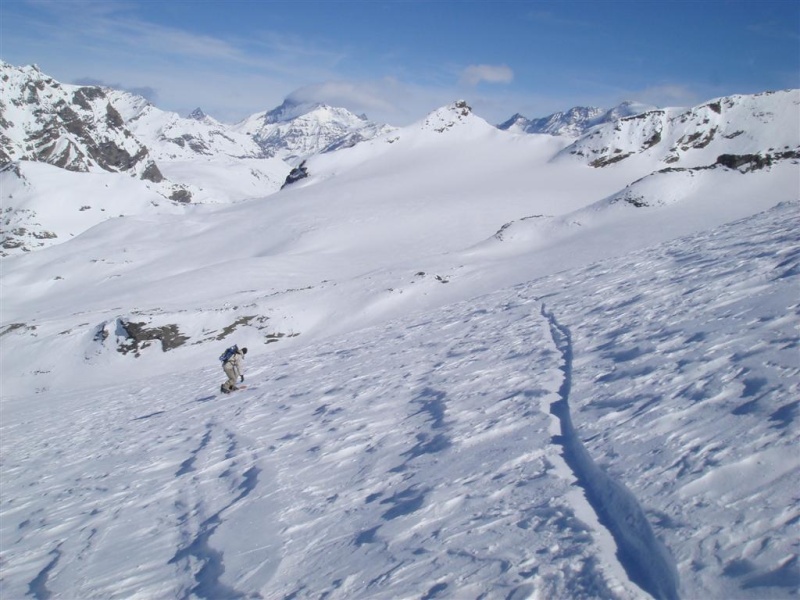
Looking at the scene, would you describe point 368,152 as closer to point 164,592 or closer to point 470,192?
point 470,192

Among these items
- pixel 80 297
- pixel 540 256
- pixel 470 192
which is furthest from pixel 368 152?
pixel 540 256

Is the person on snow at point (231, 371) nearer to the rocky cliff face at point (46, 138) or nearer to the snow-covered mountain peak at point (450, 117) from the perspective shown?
the snow-covered mountain peak at point (450, 117)

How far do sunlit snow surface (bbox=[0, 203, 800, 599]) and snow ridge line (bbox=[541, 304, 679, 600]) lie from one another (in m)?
0.02

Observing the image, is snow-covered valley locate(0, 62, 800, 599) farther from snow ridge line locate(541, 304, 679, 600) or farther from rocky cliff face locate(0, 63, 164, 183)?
→ rocky cliff face locate(0, 63, 164, 183)

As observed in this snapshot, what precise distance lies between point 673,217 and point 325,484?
28.9 m

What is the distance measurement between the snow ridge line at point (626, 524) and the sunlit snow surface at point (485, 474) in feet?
0.07

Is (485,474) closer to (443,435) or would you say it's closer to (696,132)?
(443,435)

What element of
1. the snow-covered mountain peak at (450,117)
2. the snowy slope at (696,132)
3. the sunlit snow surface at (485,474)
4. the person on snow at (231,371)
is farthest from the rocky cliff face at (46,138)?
the sunlit snow surface at (485,474)

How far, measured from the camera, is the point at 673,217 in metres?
29.9

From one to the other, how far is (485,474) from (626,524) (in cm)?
183

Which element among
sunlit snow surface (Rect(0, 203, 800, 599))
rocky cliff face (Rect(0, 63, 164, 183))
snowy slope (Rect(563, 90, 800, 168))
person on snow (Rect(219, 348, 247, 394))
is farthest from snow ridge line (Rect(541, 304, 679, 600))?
rocky cliff face (Rect(0, 63, 164, 183))

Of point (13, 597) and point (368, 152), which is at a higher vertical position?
point (368, 152)

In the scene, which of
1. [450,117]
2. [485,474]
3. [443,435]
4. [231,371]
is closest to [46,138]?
[450,117]

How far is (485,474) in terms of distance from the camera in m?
6.29
